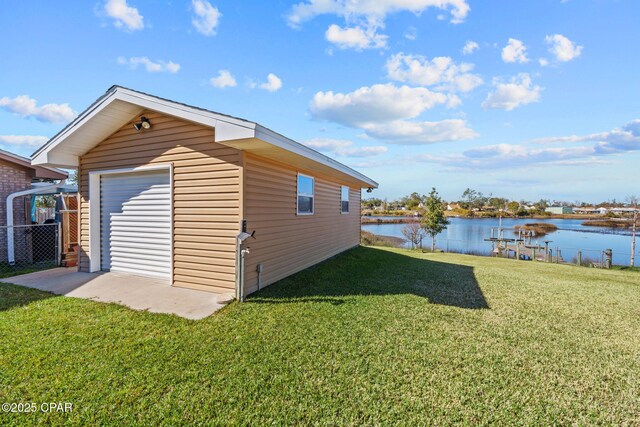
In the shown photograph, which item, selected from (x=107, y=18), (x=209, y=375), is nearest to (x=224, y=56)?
(x=107, y=18)

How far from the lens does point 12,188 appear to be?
802cm

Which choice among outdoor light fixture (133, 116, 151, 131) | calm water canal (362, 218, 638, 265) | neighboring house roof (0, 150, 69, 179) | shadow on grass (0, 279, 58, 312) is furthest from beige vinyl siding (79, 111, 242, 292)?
calm water canal (362, 218, 638, 265)

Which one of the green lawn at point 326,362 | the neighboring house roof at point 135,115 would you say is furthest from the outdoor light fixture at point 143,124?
the green lawn at point 326,362

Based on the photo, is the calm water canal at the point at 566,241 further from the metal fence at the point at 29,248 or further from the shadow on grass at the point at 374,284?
the metal fence at the point at 29,248

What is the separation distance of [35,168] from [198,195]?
7.29 m

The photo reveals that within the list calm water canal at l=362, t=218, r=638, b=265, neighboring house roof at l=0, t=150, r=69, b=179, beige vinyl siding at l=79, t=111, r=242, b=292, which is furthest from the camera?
calm water canal at l=362, t=218, r=638, b=265

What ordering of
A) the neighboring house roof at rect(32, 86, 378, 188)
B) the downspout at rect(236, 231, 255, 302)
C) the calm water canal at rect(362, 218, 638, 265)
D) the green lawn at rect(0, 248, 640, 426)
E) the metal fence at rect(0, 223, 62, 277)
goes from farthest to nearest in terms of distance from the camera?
the calm water canal at rect(362, 218, 638, 265)
the metal fence at rect(0, 223, 62, 277)
the downspout at rect(236, 231, 255, 302)
the neighboring house roof at rect(32, 86, 378, 188)
the green lawn at rect(0, 248, 640, 426)

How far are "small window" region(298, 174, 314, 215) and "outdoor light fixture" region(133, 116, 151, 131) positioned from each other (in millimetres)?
3317

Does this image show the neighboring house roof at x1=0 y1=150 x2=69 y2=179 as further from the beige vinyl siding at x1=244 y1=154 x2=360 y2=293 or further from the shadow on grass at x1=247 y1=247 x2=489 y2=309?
the shadow on grass at x1=247 y1=247 x2=489 y2=309

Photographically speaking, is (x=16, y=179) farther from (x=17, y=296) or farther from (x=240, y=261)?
(x=240, y=261)

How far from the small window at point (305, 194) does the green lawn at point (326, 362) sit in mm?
2705

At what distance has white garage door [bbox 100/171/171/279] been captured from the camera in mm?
5602

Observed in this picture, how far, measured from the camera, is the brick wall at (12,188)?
775 cm

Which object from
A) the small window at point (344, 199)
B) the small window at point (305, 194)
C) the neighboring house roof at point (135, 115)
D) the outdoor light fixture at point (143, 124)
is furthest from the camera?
the small window at point (344, 199)
